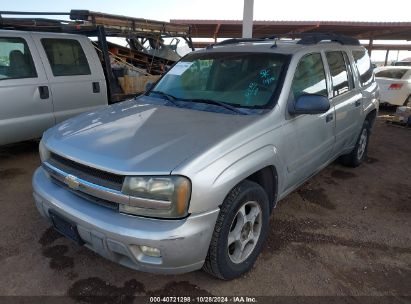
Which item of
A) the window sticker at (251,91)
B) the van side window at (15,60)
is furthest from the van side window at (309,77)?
the van side window at (15,60)

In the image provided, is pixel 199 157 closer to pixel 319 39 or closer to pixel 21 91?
pixel 319 39

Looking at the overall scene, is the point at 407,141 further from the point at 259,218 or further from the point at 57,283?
the point at 57,283

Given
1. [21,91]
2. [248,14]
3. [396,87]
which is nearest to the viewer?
[21,91]

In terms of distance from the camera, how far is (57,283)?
102 inches

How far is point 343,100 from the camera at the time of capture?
395 cm

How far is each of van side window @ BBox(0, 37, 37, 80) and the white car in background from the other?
9.06 metres

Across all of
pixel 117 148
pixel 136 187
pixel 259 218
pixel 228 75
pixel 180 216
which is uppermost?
pixel 228 75

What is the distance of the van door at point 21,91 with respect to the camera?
455cm

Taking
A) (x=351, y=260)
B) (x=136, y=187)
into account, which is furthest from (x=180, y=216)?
(x=351, y=260)

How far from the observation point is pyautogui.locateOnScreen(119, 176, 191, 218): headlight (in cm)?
207

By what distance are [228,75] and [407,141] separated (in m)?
5.26

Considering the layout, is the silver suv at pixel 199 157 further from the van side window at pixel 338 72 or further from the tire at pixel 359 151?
the tire at pixel 359 151

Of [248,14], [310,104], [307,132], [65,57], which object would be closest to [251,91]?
[310,104]

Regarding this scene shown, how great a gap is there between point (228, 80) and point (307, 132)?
869mm
